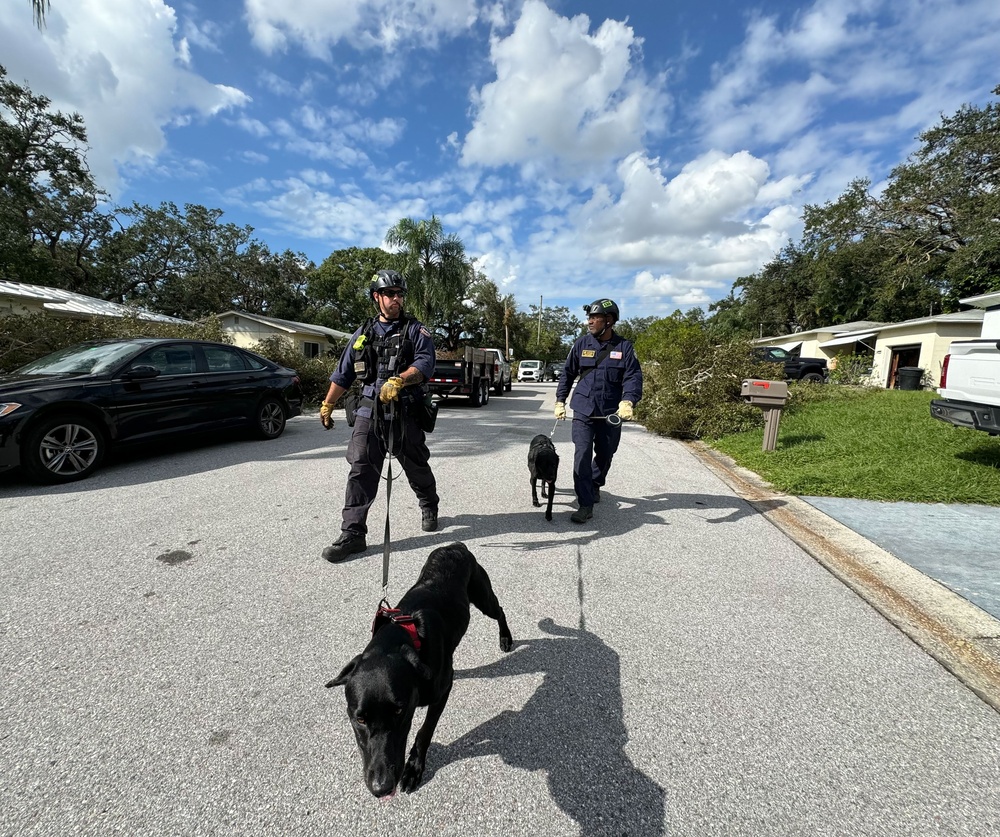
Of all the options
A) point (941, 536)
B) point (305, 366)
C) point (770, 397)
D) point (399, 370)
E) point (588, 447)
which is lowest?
point (941, 536)

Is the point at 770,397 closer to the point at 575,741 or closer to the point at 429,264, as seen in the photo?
the point at 575,741

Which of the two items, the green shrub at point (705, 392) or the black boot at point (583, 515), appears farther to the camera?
the green shrub at point (705, 392)

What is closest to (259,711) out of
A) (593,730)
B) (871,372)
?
(593,730)

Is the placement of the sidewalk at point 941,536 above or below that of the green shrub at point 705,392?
below

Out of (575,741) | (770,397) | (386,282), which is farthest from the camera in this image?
(770,397)

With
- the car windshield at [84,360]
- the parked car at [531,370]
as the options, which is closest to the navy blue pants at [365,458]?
the car windshield at [84,360]

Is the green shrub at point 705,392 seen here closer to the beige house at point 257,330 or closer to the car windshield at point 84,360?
the car windshield at point 84,360

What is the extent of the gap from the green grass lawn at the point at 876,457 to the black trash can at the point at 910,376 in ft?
37.0

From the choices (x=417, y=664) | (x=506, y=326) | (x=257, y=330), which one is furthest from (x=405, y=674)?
→ (x=506, y=326)

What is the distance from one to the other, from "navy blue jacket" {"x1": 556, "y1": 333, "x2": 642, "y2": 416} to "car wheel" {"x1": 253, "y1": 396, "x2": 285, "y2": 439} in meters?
5.22

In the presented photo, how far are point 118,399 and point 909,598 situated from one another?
7491mm

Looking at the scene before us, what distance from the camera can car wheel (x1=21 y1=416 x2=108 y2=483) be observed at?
4.55 meters

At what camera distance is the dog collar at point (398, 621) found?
1569mm

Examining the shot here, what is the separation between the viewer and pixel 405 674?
1420 millimetres
